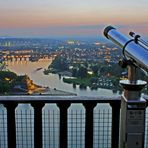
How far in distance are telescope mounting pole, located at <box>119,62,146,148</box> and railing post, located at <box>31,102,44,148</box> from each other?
85cm

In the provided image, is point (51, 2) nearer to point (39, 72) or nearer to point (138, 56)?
point (39, 72)

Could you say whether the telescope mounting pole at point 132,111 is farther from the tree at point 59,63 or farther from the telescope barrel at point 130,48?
the tree at point 59,63

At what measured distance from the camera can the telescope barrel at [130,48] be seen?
50.3 inches

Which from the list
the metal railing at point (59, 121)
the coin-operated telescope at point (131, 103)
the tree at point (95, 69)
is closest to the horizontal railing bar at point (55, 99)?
the metal railing at point (59, 121)

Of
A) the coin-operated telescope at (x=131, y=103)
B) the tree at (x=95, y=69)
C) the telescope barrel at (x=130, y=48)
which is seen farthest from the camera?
the tree at (x=95, y=69)

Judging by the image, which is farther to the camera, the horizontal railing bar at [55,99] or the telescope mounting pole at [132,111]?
the horizontal railing bar at [55,99]

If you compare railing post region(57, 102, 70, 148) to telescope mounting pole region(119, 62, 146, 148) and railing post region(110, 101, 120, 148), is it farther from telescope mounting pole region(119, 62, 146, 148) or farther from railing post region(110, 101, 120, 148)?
telescope mounting pole region(119, 62, 146, 148)

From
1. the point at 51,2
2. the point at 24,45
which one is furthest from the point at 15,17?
the point at 24,45

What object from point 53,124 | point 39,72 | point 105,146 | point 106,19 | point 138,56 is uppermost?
point 106,19

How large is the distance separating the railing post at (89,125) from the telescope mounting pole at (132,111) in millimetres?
691

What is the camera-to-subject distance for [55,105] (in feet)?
7.89

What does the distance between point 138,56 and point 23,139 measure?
152 centimetres

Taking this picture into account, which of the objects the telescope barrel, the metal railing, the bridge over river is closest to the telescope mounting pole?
the telescope barrel

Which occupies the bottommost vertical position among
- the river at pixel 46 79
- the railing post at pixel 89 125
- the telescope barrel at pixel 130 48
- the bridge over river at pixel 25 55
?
the railing post at pixel 89 125
